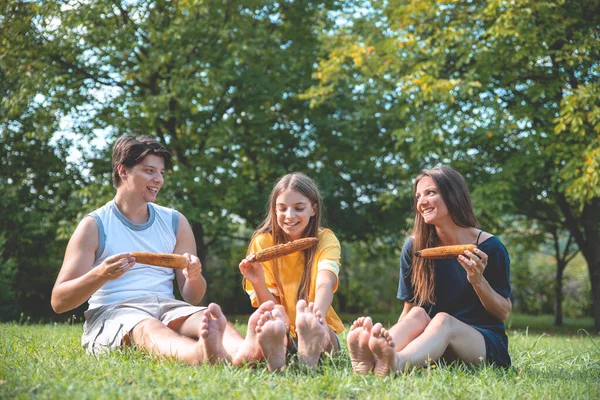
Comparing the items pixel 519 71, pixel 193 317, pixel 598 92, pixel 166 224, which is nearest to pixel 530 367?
pixel 193 317

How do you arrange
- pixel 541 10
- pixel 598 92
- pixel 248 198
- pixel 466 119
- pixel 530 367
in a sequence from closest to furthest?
pixel 530 367
pixel 598 92
pixel 541 10
pixel 466 119
pixel 248 198

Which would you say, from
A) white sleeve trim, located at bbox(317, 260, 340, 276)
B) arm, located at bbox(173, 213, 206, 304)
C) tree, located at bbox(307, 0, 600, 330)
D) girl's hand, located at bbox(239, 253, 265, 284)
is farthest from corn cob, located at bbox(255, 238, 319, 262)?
tree, located at bbox(307, 0, 600, 330)

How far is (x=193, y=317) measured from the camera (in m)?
3.64

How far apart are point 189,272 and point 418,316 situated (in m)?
1.48

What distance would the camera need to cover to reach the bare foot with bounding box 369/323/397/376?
2.99 meters

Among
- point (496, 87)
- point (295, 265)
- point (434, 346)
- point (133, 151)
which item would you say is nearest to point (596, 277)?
point (496, 87)

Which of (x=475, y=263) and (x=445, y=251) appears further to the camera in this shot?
(x=445, y=251)

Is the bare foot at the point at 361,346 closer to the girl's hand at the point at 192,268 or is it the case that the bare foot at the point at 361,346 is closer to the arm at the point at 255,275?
the arm at the point at 255,275

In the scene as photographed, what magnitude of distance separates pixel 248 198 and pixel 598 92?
257 inches

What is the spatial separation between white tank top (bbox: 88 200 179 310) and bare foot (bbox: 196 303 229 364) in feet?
3.08

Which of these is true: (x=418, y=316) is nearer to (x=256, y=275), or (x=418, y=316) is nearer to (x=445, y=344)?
(x=445, y=344)

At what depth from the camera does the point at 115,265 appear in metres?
3.34

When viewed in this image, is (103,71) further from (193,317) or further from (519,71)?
(193,317)

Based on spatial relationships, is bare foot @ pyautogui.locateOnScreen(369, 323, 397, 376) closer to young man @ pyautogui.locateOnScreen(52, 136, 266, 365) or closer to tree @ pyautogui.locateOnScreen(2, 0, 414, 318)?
young man @ pyautogui.locateOnScreen(52, 136, 266, 365)
